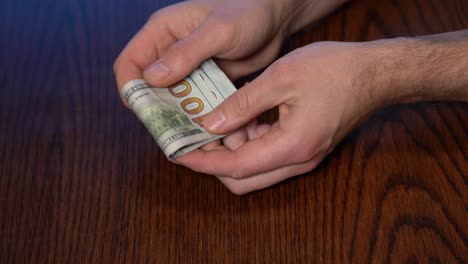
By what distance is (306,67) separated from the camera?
74 centimetres

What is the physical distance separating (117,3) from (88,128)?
33 centimetres

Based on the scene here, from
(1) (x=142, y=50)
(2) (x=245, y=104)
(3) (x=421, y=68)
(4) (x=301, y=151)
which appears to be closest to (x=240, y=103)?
(2) (x=245, y=104)

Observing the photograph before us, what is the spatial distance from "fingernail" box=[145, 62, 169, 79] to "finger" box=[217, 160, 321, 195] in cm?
18

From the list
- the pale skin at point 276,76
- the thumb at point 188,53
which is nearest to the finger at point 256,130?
the pale skin at point 276,76

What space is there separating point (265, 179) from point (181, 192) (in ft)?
0.43

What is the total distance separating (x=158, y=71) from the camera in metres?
0.77

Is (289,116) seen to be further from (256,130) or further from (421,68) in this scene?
(421,68)

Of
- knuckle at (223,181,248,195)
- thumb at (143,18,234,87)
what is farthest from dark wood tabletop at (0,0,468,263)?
thumb at (143,18,234,87)

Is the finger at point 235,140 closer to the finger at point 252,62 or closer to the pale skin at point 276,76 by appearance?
the pale skin at point 276,76

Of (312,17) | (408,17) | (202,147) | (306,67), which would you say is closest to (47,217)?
(202,147)

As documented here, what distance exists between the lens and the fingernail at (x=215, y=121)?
73 cm

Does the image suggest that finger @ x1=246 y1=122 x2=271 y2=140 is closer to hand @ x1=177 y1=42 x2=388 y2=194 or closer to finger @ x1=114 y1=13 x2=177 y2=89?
hand @ x1=177 y1=42 x2=388 y2=194

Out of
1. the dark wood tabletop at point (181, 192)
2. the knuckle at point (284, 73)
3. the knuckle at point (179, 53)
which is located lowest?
the dark wood tabletop at point (181, 192)

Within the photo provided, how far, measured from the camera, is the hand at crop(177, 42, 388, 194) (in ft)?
2.37
